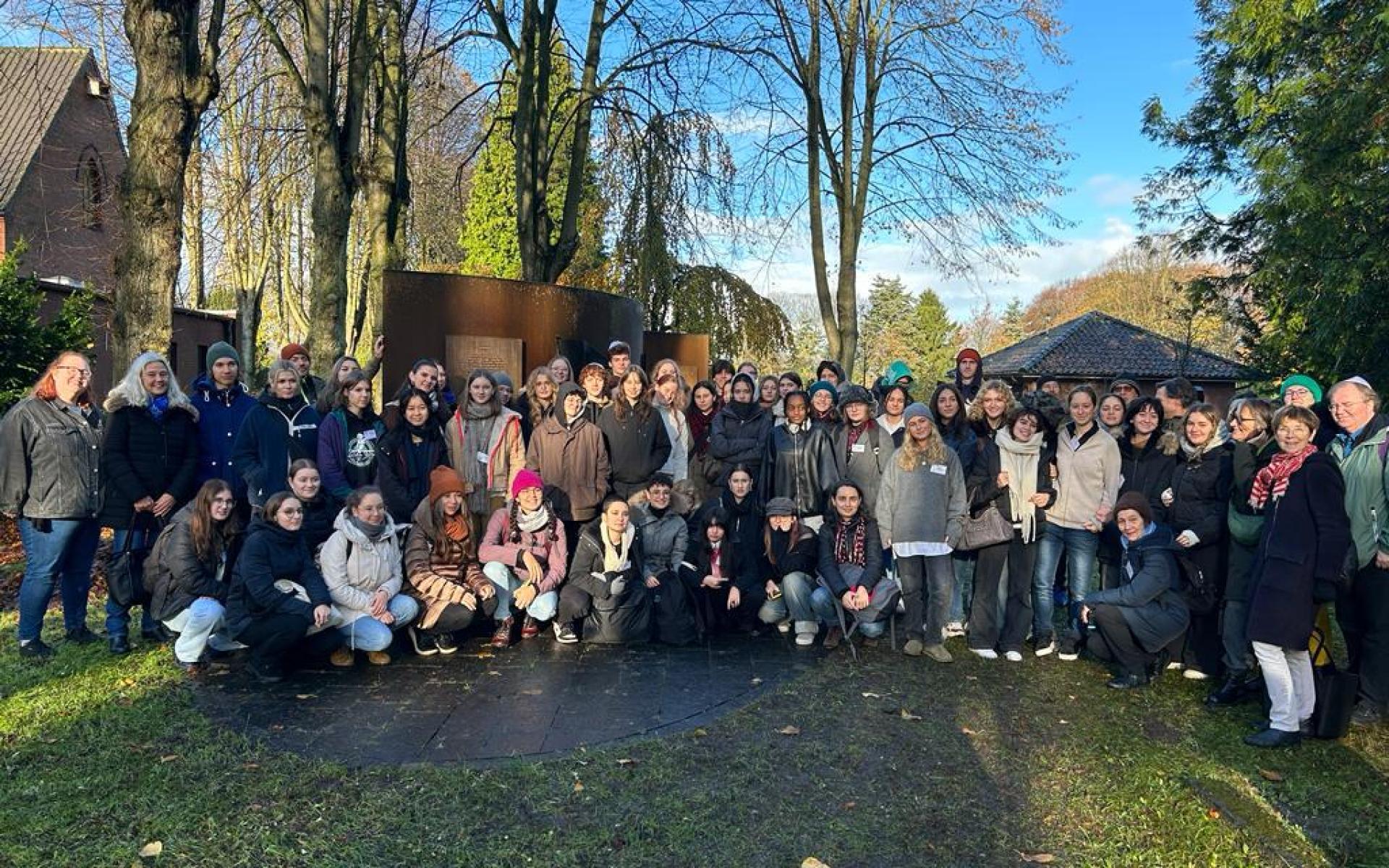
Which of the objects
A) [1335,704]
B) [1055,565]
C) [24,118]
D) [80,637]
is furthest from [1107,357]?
[24,118]

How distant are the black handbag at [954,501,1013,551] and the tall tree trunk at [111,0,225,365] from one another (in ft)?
22.0

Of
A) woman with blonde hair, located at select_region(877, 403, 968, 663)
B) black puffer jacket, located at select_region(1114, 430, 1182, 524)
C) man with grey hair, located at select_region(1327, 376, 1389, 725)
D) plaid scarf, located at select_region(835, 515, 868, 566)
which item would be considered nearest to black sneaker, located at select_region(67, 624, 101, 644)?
plaid scarf, located at select_region(835, 515, 868, 566)

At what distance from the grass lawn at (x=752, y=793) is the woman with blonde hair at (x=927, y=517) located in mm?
1006

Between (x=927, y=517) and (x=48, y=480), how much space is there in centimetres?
573

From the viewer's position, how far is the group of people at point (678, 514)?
5414mm

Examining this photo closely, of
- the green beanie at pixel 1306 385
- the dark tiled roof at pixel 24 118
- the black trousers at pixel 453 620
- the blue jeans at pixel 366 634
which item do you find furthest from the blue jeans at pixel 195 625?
the dark tiled roof at pixel 24 118

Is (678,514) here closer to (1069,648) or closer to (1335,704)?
(1069,648)

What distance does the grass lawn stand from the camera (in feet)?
11.5

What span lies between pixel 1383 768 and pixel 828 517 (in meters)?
3.35

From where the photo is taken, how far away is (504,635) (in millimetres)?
6199

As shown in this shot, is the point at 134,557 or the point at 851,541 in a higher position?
the point at 851,541

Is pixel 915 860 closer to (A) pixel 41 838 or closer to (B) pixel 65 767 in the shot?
(A) pixel 41 838

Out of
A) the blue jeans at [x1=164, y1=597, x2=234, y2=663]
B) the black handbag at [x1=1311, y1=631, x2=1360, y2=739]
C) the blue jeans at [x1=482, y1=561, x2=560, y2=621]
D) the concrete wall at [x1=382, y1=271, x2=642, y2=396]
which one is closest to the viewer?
the black handbag at [x1=1311, y1=631, x2=1360, y2=739]

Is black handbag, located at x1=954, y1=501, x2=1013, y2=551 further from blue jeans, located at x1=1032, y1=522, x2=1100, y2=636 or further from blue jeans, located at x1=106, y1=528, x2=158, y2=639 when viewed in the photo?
blue jeans, located at x1=106, y1=528, x2=158, y2=639
